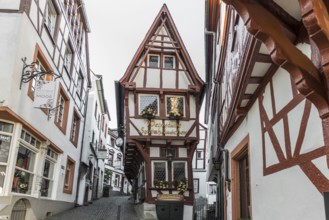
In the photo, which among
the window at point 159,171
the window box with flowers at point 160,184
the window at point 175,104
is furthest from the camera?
the window at point 175,104

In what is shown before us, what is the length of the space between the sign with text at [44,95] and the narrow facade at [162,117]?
4.86m

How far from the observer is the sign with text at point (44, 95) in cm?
1002

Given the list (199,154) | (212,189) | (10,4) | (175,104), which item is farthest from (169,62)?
(199,154)

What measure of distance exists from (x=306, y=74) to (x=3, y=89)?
7971mm

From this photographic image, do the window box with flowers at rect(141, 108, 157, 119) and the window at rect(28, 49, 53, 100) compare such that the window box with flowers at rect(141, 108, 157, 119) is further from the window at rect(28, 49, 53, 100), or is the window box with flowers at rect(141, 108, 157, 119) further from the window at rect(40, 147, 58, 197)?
the window at rect(28, 49, 53, 100)

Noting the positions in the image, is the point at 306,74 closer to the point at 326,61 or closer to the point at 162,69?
the point at 326,61

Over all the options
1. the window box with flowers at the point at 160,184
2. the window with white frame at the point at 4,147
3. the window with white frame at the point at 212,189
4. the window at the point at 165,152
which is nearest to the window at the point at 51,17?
the window with white frame at the point at 4,147

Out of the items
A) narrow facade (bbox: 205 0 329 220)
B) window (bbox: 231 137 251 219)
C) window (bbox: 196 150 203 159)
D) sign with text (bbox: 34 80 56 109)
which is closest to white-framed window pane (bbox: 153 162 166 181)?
sign with text (bbox: 34 80 56 109)

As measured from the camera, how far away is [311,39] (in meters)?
2.58

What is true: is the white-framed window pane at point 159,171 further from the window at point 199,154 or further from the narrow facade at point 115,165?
the narrow facade at point 115,165

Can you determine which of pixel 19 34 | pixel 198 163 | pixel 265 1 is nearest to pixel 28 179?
pixel 19 34

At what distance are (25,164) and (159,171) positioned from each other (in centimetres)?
569

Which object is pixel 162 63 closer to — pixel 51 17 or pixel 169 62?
pixel 169 62

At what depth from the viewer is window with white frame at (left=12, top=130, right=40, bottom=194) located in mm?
9969
